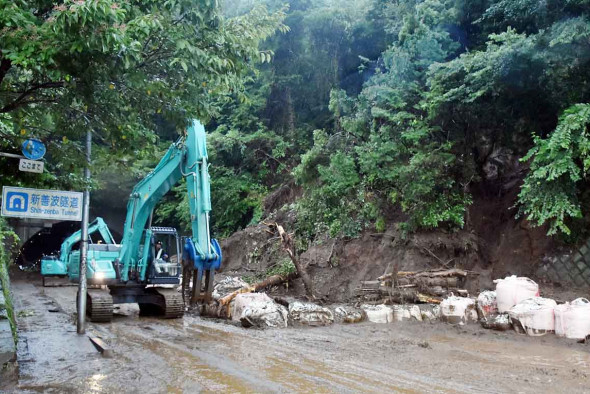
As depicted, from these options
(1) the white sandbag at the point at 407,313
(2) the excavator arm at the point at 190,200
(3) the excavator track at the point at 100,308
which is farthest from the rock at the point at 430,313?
(3) the excavator track at the point at 100,308

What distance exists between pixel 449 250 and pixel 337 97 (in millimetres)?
7784

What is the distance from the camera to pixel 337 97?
19.3m

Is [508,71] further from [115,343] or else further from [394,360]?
[115,343]

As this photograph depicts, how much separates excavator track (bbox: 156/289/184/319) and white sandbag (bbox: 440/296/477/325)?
629 centimetres

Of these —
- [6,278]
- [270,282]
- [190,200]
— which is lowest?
[270,282]

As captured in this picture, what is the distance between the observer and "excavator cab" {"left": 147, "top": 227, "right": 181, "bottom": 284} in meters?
12.3

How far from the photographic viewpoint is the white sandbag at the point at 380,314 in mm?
11359

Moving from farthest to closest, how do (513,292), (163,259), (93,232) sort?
(93,232) → (163,259) → (513,292)

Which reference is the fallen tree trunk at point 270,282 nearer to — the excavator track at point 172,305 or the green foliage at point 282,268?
the green foliage at point 282,268

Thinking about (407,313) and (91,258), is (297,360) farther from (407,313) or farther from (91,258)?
(91,258)

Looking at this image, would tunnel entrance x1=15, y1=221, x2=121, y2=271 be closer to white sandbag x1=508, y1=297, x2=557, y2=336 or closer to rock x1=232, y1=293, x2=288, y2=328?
rock x1=232, y1=293, x2=288, y2=328

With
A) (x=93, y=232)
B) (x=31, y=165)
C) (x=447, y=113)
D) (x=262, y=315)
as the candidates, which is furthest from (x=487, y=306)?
(x=93, y=232)

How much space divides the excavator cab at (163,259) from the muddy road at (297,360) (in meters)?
1.35

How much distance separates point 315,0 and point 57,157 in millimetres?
20073
